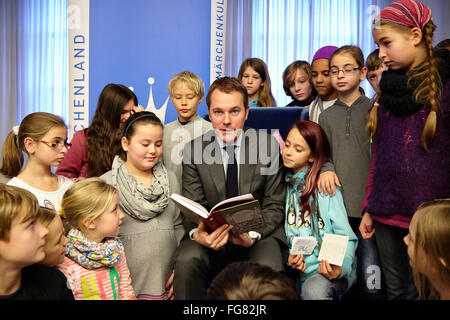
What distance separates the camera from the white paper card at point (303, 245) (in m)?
2.04

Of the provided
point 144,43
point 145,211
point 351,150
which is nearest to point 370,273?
point 351,150

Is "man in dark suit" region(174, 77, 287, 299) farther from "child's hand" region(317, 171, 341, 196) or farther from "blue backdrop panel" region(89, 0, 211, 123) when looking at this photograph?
"blue backdrop panel" region(89, 0, 211, 123)

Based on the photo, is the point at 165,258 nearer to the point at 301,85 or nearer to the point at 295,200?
the point at 295,200

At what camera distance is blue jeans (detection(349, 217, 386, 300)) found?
2219mm

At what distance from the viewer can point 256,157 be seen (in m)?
2.27

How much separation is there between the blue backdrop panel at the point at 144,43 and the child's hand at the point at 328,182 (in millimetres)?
2113

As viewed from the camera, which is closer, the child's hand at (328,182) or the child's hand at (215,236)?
the child's hand at (215,236)

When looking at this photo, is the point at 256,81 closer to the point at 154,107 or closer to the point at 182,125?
the point at 182,125

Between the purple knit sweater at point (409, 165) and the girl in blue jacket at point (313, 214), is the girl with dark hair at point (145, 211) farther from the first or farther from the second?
the purple knit sweater at point (409, 165)

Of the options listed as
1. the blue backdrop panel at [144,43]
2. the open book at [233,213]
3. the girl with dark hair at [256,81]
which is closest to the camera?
the open book at [233,213]

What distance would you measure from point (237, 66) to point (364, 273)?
4.27 meters

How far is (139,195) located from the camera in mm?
2176

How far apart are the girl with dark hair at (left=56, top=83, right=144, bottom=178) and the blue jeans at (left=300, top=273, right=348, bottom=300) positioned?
135cm

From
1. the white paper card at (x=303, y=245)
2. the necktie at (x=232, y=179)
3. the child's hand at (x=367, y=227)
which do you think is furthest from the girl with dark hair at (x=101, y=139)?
the child's hand at (x=367, y=227)
